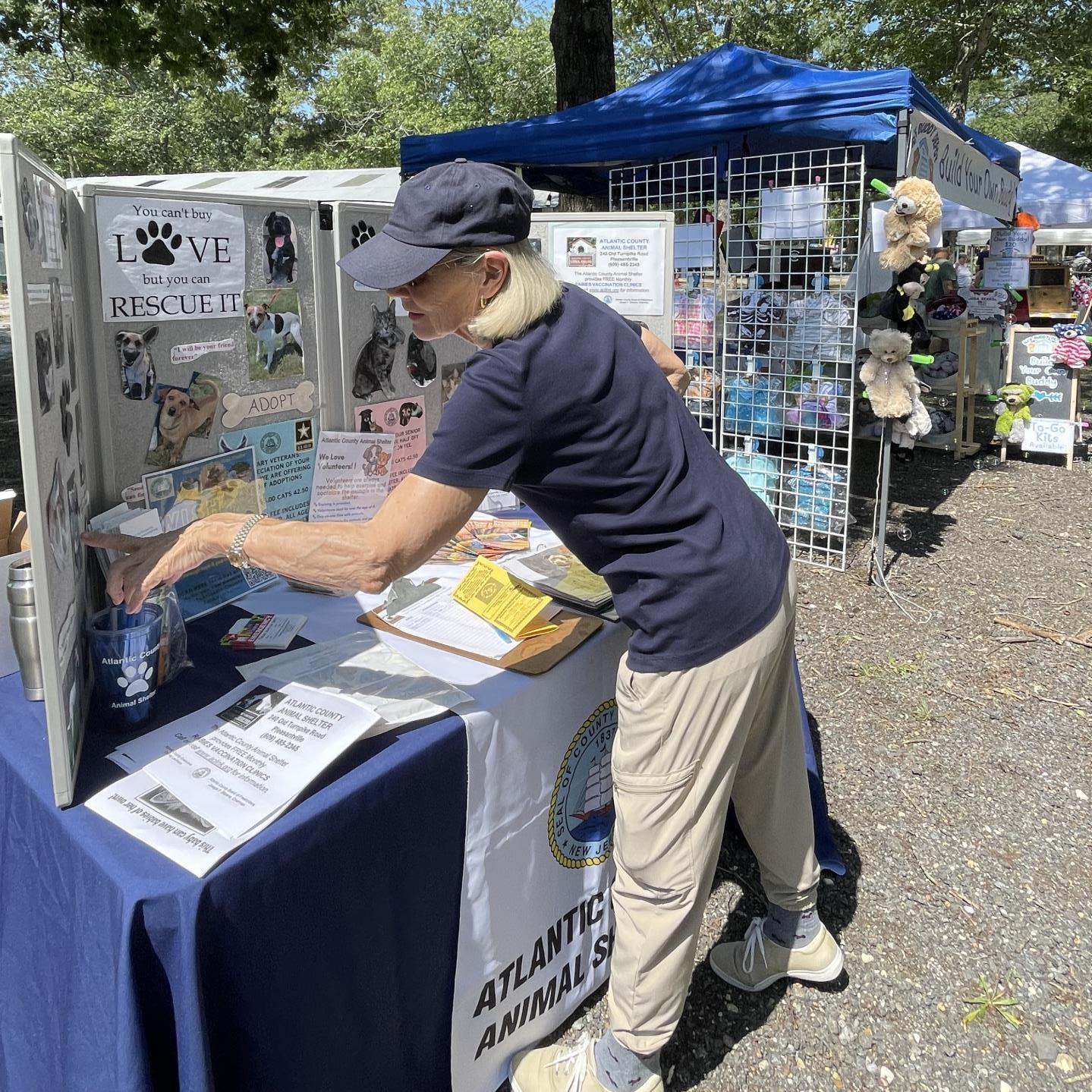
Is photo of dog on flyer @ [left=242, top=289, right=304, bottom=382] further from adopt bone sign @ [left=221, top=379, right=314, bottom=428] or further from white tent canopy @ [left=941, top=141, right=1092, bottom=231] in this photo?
white tent canopy @ [left=941, top=141, right=1092, bottom=231]

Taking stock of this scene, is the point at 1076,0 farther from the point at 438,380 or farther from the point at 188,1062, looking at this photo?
the point at 188,1062

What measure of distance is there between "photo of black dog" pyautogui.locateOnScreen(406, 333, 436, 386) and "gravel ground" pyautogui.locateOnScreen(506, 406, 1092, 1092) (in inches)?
62.8

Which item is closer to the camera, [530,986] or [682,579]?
[682,579]

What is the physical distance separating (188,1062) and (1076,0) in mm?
16926

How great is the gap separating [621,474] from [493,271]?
1.26ft

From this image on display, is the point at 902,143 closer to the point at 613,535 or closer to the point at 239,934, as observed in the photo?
the point at 613,535

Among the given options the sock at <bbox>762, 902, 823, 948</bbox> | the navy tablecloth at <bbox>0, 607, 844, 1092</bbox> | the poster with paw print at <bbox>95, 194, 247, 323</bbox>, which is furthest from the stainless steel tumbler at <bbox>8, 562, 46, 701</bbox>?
the sock at <bbox>762, 902, 823, 948</bbox>

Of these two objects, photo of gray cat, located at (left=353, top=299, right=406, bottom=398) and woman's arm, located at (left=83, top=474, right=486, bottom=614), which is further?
photo of gray cat, located at (left=353, top=299, right=406, bottom=398)

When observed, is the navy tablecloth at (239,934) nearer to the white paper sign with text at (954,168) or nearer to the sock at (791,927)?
the sock at (791,927)

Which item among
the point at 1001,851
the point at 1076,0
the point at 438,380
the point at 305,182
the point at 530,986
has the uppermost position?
the point at 1076,0

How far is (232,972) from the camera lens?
116 centimetres

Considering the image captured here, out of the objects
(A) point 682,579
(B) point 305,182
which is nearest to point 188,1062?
(A) point 682,579

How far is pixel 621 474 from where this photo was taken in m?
1.39

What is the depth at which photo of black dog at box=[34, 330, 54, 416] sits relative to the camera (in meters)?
1.15
